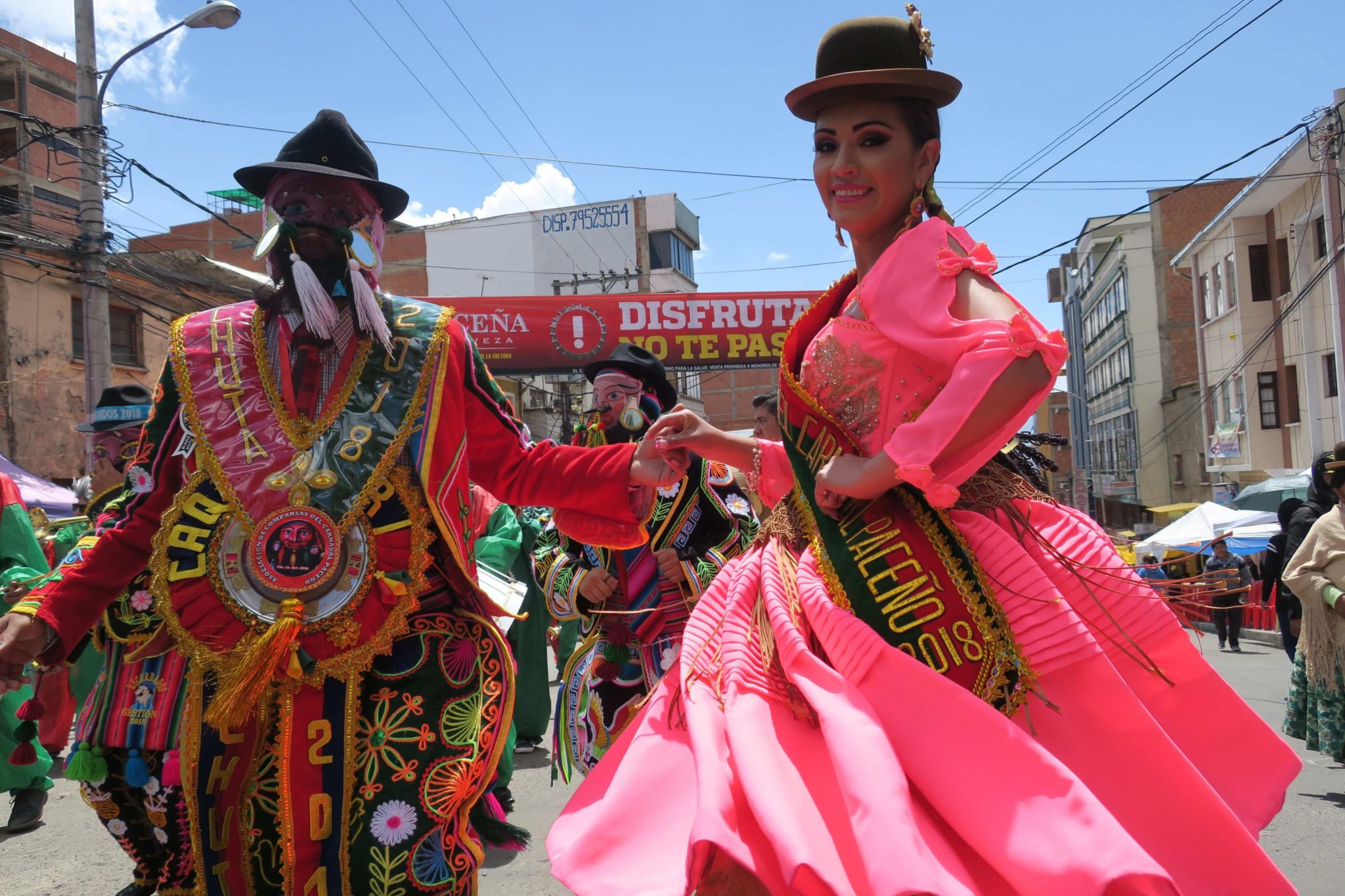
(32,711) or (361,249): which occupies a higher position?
(361,249)

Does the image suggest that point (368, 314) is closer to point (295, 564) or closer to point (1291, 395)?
point (295, 564)

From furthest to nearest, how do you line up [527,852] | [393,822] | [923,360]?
[527,852] → [393,822] → [923,360]

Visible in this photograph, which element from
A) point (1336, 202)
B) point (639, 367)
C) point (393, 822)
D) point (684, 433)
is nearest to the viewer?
point (393, 822)

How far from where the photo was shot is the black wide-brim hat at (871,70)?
231 cm

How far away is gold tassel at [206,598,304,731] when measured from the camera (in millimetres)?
2471

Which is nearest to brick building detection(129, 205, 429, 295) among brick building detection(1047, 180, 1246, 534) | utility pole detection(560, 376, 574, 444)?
utility pole detection(560, 376, 574, 444)

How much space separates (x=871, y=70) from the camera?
7.60 ft

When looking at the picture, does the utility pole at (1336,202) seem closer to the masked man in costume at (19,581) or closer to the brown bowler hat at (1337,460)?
the brown bowler hat at (1337,460)

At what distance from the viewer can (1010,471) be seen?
2387 mm

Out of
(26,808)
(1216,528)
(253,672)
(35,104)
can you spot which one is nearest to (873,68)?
(253,672)

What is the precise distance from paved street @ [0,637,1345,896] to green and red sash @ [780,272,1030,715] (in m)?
3.08

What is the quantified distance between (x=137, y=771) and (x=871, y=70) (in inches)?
97.2

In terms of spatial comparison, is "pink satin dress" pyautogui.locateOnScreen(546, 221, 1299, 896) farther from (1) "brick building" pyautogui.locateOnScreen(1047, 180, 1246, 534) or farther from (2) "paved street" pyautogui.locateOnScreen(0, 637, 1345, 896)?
(1) "brick building" pyautogui.locateOnScreen(1047, 180, 1246, 534)

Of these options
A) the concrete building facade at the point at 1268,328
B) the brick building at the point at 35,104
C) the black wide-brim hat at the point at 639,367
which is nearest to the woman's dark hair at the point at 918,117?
the black wide-brim hat at the point at 639,367
